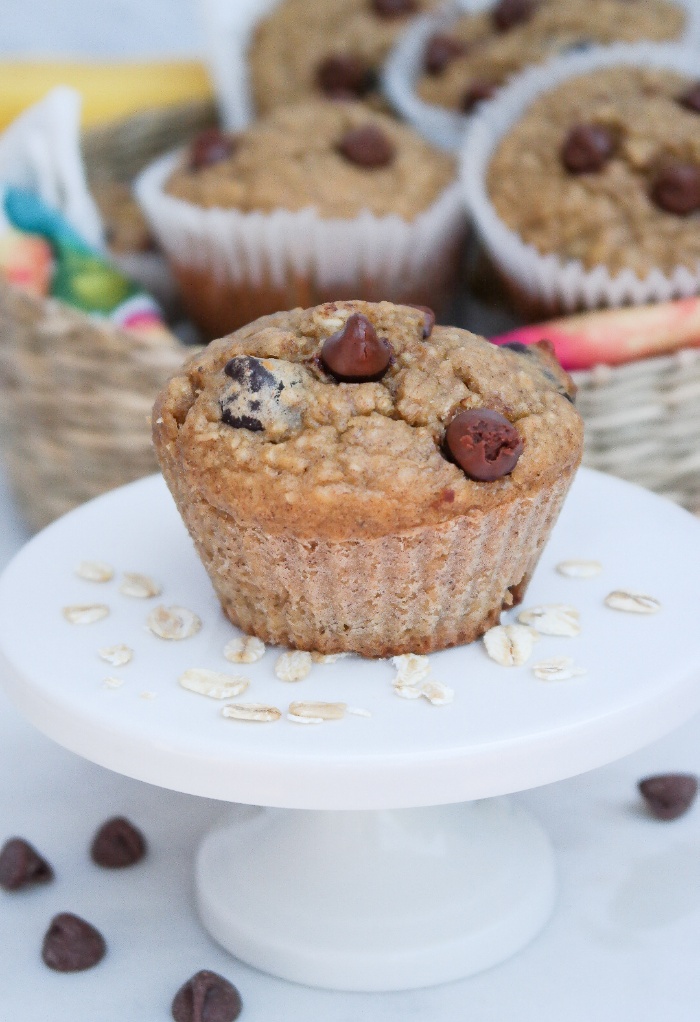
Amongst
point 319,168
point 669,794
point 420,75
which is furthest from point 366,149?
point 669,794

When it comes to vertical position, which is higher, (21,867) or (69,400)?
(69,400)

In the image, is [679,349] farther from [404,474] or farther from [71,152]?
[71,152]

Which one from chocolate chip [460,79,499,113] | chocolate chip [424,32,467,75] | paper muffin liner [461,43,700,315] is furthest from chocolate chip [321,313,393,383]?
chocolate chip [424,32,467,75]

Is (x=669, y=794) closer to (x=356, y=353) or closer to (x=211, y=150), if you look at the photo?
(x=356, y=353)

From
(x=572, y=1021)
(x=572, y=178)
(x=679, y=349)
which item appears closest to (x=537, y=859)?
(x=572, y=1021)

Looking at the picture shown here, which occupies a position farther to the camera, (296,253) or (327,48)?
(327,48)

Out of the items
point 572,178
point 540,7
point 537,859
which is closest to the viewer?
point 537,859

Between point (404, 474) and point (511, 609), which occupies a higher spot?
point (404, 474)
